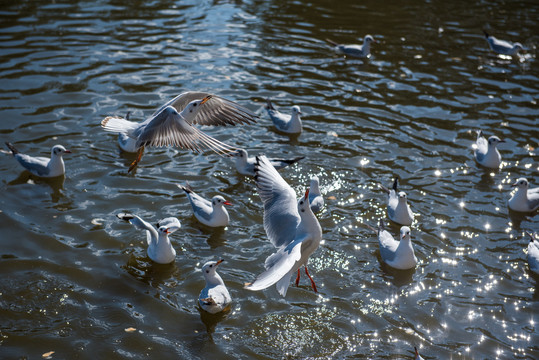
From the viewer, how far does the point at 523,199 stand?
Result: 30.9 feet

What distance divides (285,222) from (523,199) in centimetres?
446

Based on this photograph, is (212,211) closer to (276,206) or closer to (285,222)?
(276,206)

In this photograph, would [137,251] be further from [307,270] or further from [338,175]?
[338,175]

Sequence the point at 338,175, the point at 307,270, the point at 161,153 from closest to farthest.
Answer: the point at 307,270 < the point at 338,175 < the point at 161,153

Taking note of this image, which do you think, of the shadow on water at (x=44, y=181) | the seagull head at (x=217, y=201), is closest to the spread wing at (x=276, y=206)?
the seagull head at (x=217, y=201)

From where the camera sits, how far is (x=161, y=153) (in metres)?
11.0

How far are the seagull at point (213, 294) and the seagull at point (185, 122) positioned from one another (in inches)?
63.2

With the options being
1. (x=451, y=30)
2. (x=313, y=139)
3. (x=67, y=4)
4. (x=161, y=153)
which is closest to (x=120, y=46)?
(x=67, y=4)

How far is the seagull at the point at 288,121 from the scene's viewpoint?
11.5m

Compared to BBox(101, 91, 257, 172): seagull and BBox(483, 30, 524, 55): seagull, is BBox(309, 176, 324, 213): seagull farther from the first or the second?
BBox(483, 30, 524, 55): seagull

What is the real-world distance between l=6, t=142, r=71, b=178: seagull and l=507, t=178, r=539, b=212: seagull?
7691mm

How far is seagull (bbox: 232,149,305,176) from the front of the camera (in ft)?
33.1

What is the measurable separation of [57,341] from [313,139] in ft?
21.6

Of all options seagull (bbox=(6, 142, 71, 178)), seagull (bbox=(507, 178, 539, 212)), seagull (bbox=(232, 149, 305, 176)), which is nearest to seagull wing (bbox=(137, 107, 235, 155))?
seagull (bbox=(232, 149, 305, 176))
